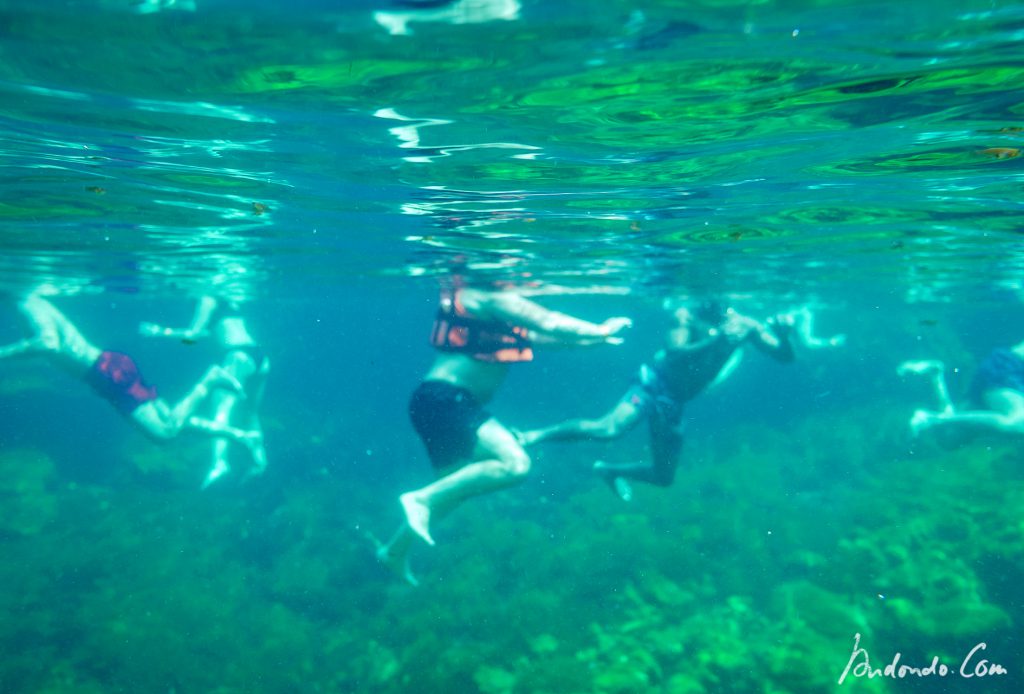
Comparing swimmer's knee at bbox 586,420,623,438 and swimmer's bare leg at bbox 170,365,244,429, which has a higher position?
swimmer's knee at bbox 586,420,623,438

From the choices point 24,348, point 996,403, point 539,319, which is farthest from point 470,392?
point 996,403

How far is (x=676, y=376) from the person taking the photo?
42.9ft

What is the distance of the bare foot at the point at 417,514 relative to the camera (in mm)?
7746

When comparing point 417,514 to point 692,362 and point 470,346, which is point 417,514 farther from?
point 692,362

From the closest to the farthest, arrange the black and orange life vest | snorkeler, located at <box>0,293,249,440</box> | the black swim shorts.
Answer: the black swim shorts
the black and orange life vest
snorkeler, located at <box>0,293,249,440</box>

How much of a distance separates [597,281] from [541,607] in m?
14.4

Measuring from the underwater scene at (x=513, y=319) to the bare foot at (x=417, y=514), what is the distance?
0.25 ft

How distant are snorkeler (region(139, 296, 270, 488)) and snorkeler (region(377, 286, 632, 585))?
1079 cm

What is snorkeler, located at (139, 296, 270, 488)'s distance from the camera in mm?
17500

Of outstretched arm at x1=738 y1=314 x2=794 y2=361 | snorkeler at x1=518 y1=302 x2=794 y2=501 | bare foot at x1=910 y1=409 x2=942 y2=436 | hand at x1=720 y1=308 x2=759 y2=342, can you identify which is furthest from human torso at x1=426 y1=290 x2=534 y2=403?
bare foot at x1=910 y1=409 x2=942 y2=436

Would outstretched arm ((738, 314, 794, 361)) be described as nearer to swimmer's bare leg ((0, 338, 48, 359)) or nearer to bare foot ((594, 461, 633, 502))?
bare foot ((594, 461, 633, 502))

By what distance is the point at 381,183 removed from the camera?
9984mm

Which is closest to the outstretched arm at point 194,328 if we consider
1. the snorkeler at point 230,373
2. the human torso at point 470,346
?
the snorkeler at point 230,373

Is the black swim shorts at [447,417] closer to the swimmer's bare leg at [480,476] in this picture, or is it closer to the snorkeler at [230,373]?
the swimmer's bare leg at [480,476]
